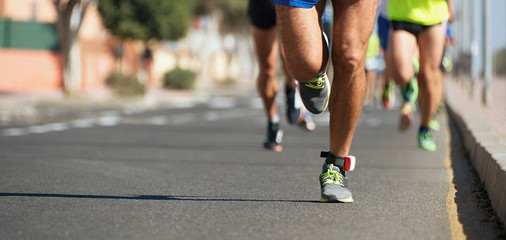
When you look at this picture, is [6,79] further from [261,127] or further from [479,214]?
[479,214]

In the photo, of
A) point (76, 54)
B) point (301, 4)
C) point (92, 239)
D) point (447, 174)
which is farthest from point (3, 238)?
point (76, 54)

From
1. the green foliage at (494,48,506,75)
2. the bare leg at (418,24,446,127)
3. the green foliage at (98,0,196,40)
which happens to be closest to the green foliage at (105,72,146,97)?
the green foliage at (98,0,196,40)

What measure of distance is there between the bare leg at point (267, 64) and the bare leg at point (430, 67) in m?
1.30

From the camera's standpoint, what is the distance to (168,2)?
29641 millimetres

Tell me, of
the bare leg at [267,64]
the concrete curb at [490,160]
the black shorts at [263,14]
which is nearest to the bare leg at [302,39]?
the concrete curb at [490,160]

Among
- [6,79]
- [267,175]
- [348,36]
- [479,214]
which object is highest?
[348,36]

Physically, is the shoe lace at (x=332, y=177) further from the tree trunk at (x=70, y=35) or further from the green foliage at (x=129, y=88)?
the green foliage at (x=129, y=88)

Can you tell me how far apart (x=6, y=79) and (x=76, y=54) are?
10326mm

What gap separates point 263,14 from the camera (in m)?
7.29

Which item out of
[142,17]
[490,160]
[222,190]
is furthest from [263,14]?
[142,17]

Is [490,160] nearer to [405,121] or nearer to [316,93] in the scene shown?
[316,93]

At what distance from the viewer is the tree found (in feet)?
59.5

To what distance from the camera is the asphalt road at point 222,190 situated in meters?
4.00

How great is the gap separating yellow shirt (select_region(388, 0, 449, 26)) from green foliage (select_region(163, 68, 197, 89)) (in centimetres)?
2291
